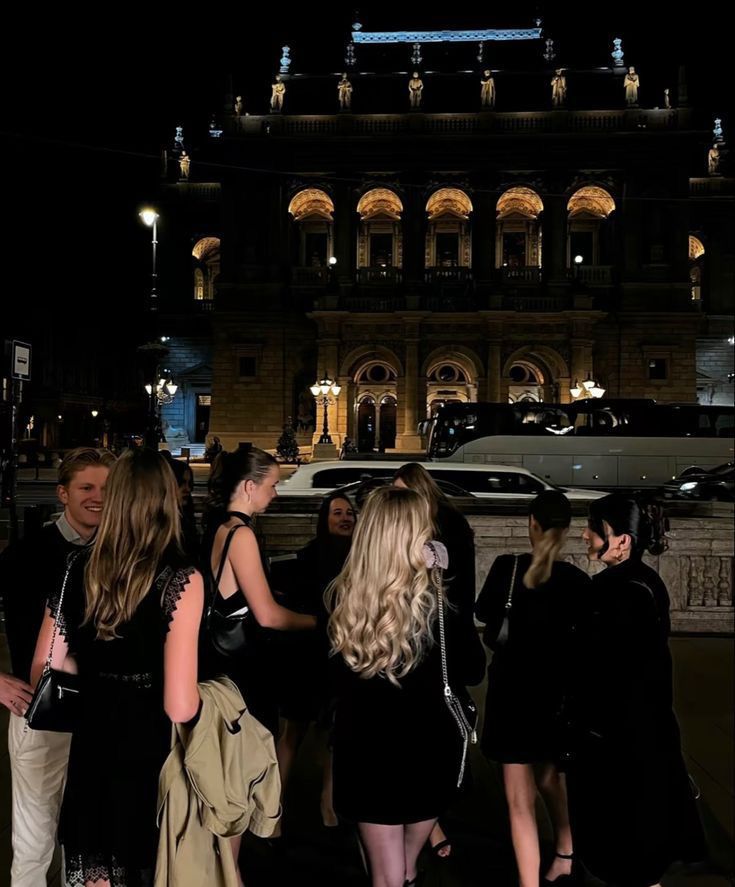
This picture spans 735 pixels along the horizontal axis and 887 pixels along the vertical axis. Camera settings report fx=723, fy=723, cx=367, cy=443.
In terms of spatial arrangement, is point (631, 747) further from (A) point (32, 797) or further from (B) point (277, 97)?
(B) point (277, 97)

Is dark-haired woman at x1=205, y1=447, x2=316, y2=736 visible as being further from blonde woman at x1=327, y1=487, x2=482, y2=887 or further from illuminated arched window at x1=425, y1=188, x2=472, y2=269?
illuminated arched window at x1=425, y1=188, x2=472, y2=269

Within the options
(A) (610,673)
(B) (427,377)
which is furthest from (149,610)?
(B) (427,377)

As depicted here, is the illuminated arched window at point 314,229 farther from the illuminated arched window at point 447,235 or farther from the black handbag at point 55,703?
the black handbag at point 55,703

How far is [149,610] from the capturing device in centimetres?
281

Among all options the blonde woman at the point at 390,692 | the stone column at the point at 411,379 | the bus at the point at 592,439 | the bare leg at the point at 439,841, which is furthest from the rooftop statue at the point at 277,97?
the blonde woman at the point at 390,692

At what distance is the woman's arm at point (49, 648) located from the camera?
3004 millimetres

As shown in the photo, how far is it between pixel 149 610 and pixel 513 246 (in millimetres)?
49813

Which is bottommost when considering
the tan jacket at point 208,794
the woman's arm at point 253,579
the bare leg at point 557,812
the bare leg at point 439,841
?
the bare leg at point 439,841

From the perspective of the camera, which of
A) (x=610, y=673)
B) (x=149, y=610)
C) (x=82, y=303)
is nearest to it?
(x=149, y=610)

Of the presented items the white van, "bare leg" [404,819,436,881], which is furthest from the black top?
the white van

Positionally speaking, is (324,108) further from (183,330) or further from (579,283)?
(579,283)

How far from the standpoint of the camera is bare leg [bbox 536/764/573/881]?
3980 millimetres

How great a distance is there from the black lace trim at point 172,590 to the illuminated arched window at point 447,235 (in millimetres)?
46823

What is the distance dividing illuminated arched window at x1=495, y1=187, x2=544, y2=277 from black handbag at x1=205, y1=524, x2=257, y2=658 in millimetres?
45547
